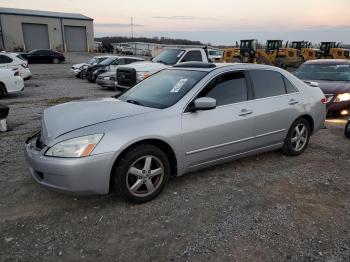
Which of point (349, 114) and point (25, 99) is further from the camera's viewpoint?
point (25, 99)

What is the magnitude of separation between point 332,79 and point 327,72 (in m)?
0.43

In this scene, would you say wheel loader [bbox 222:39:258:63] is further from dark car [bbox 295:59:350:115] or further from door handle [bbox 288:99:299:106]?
door handle [bbox 288:99:299:106]

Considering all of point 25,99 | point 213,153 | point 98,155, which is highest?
point 98,155

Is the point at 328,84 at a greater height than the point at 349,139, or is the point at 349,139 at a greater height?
the point at 328,84

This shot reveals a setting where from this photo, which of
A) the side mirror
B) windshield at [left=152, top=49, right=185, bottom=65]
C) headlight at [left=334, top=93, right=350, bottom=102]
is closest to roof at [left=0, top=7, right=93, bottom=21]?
windshield at [left=152, top=49, right=185, bottom=65]

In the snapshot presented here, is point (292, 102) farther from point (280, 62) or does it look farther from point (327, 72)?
point (280, 62)

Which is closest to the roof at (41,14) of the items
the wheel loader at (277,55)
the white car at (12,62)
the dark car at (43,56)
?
the dark car at (43,56)

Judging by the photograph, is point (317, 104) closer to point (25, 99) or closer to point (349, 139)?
point (349, 139)

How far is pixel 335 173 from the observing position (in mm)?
4781

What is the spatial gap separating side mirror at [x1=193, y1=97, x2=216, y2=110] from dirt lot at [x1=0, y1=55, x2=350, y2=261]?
1.10 metres

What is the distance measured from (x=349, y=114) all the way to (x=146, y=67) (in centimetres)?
703

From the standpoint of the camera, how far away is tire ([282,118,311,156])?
5.23 meters

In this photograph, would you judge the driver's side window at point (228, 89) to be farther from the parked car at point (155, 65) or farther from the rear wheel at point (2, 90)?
the rear wheel at point (2, 90)

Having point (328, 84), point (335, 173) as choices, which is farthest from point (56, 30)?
point (335, 173)
